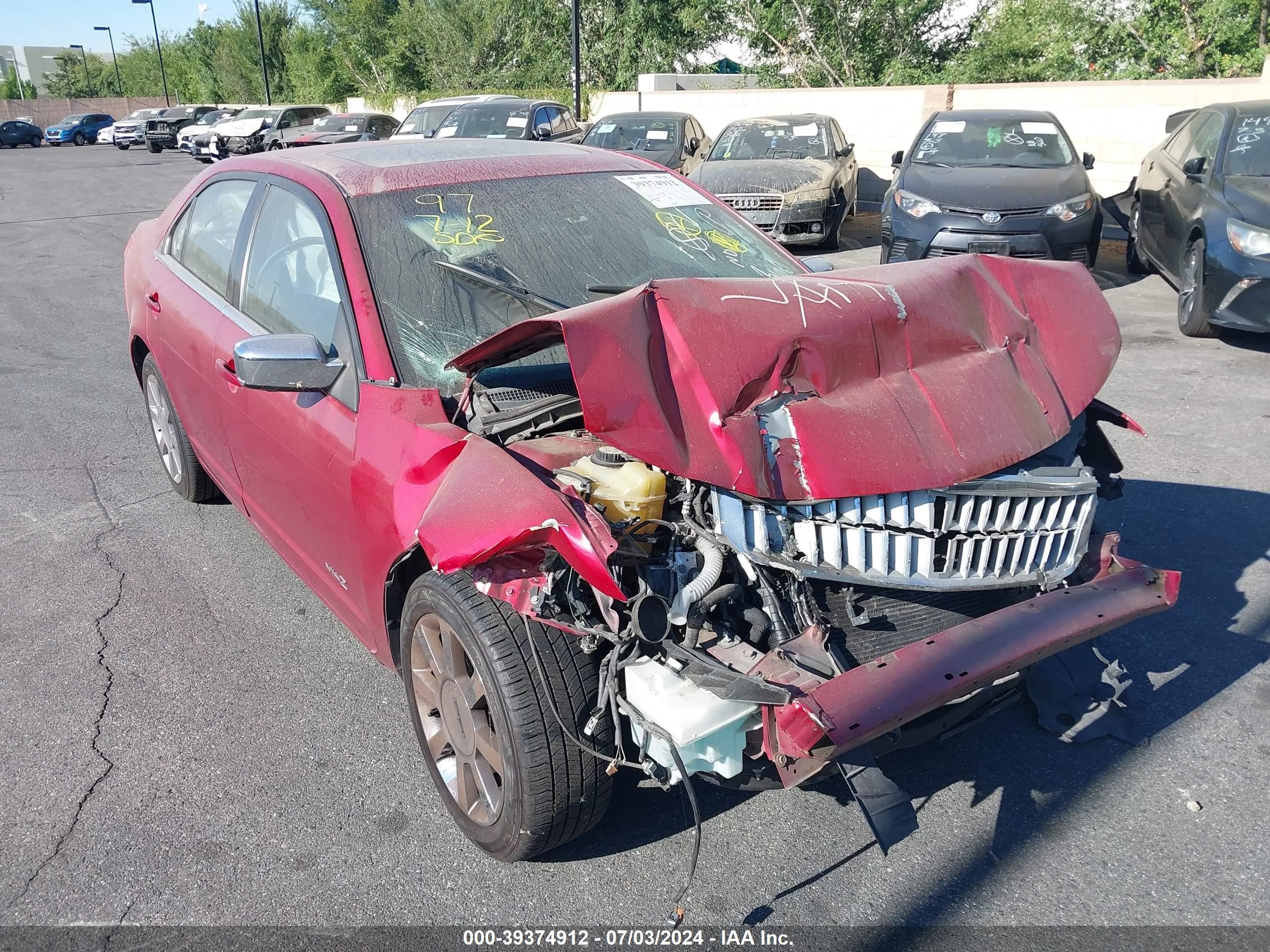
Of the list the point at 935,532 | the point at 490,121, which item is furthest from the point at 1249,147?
the point at 490,121

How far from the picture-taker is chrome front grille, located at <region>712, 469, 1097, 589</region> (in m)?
2.34

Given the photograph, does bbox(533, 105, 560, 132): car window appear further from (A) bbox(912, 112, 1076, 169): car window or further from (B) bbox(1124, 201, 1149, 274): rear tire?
(B) bbox(1124, 201, 1149, 274): rear tire

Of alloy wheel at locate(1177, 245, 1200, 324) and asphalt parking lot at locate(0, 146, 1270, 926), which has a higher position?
alloy wheel at locate(1177, 245, 1200, 324)

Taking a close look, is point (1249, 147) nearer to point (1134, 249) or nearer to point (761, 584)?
point (1134, 249)

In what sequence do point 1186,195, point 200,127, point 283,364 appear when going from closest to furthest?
point 283,364 < point 1186,195 < point 200,127

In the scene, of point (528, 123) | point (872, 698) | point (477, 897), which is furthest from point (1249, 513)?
point (528, 123)

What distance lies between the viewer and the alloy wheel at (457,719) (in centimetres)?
252

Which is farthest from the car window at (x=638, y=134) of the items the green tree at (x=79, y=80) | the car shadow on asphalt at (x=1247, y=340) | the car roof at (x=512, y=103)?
the green tree at (x=79, y=80)

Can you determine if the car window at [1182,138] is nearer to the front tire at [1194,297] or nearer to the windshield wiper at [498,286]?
the front tire at [1194,297]

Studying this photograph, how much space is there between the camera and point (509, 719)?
2.30m

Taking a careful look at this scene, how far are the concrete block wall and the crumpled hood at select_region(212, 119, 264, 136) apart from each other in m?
12.7

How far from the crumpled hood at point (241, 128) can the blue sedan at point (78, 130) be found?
70.5 feet

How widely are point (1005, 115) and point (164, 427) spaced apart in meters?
8.86

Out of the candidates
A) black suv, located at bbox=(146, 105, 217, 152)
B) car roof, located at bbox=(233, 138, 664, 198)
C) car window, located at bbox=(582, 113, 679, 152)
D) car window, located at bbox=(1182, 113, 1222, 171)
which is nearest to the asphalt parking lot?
car roof, located at bbox=(233, 138, 664, 198)
